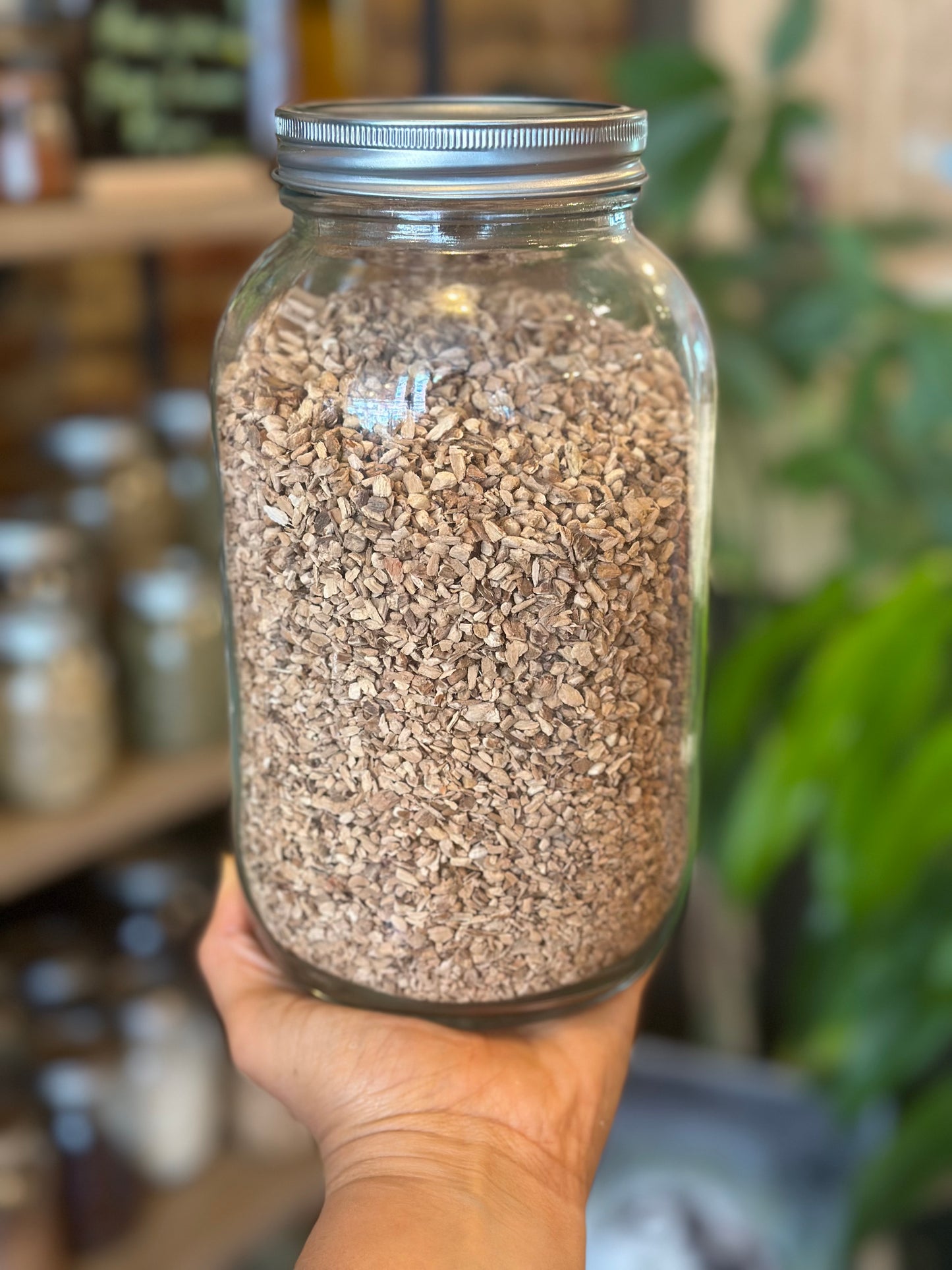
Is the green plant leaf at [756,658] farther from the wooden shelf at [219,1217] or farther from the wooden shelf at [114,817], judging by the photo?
the wooden shelf at [219,1217]

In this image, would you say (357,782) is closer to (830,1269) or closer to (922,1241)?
(830,1269)

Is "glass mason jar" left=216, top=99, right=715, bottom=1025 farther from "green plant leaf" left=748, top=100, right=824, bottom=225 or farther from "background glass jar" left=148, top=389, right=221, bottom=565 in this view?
"green plant leaf" left=748, top=100, right=824, bottom=225

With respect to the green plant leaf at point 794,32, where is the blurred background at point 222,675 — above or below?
below

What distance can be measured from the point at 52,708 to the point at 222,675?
0.19 m

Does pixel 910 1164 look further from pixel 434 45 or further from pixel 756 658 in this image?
pixel 434 45

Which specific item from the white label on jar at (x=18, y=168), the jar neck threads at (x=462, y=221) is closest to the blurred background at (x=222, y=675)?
the white label on jar at (x=18, y=168)

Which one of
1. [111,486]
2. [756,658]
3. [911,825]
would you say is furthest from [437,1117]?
[111,486]

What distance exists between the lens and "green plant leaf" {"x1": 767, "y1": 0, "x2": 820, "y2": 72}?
1475mm

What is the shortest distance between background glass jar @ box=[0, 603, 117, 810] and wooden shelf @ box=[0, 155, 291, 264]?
32 cm

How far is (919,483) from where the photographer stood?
4.65 ft

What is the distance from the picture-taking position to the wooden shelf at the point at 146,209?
3.79ft

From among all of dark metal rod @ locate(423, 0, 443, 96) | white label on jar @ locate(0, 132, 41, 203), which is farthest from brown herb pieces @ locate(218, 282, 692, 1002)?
dark metal rod @ locate(423, 0, 443, 96)

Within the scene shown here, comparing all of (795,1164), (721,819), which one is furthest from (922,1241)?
(721,819)

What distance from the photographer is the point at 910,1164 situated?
115cm
